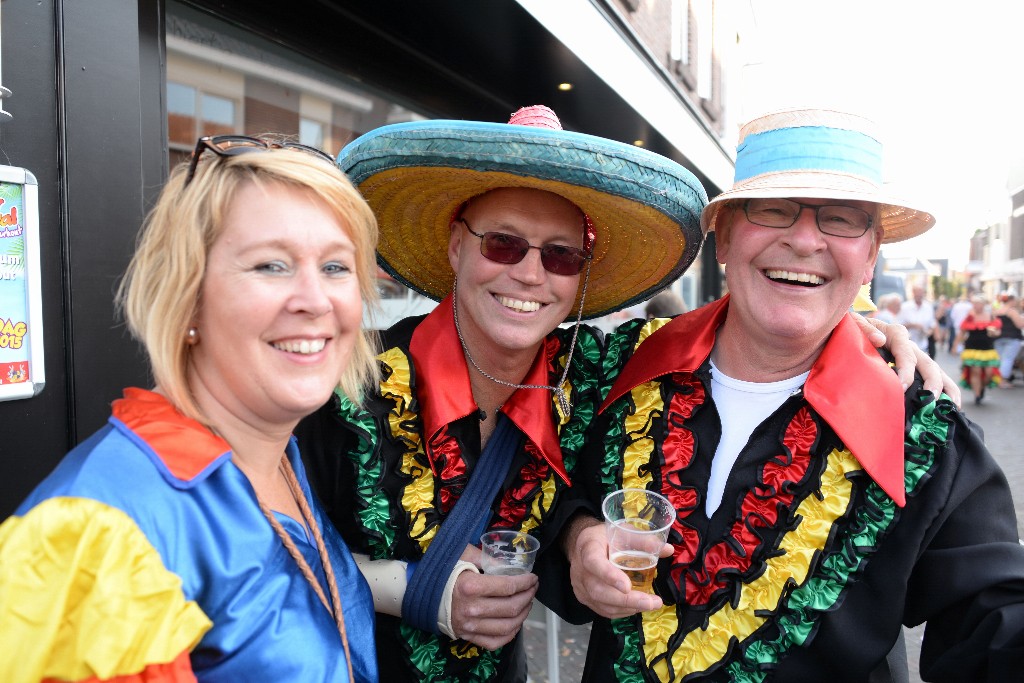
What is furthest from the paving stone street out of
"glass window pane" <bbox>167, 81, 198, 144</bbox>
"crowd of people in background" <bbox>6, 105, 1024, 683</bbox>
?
"glass window pane" <bbox>167, 81, 198, 144</bbox>

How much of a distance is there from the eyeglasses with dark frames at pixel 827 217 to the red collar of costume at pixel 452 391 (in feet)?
2.51

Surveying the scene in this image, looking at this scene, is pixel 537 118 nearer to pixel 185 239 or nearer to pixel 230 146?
pixel 230 146

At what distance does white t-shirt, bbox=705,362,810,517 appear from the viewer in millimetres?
1698

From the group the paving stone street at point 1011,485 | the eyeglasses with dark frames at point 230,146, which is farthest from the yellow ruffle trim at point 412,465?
the paving stone street at point 1011,485

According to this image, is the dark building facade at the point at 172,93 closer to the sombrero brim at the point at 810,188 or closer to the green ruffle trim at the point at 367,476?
the green ruffle trim at the point at 367,476

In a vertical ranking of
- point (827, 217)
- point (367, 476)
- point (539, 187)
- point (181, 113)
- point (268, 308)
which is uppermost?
point (181, 113)

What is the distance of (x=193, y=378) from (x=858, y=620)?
1545mm

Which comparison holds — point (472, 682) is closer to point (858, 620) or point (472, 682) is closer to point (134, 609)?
point (858, 620)

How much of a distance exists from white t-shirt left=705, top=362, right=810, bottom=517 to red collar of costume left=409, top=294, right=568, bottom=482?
423mm

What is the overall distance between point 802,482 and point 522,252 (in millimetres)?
930

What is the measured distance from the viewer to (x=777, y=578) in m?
1.56

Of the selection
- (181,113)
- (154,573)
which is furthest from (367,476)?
(181,113)

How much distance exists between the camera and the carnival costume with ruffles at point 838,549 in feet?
4.90

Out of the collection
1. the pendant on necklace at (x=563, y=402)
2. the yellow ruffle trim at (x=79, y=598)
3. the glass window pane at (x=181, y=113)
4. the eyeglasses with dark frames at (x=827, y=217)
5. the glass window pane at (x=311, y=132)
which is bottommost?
the yellow ruffle trim at (x=79, y=598)
